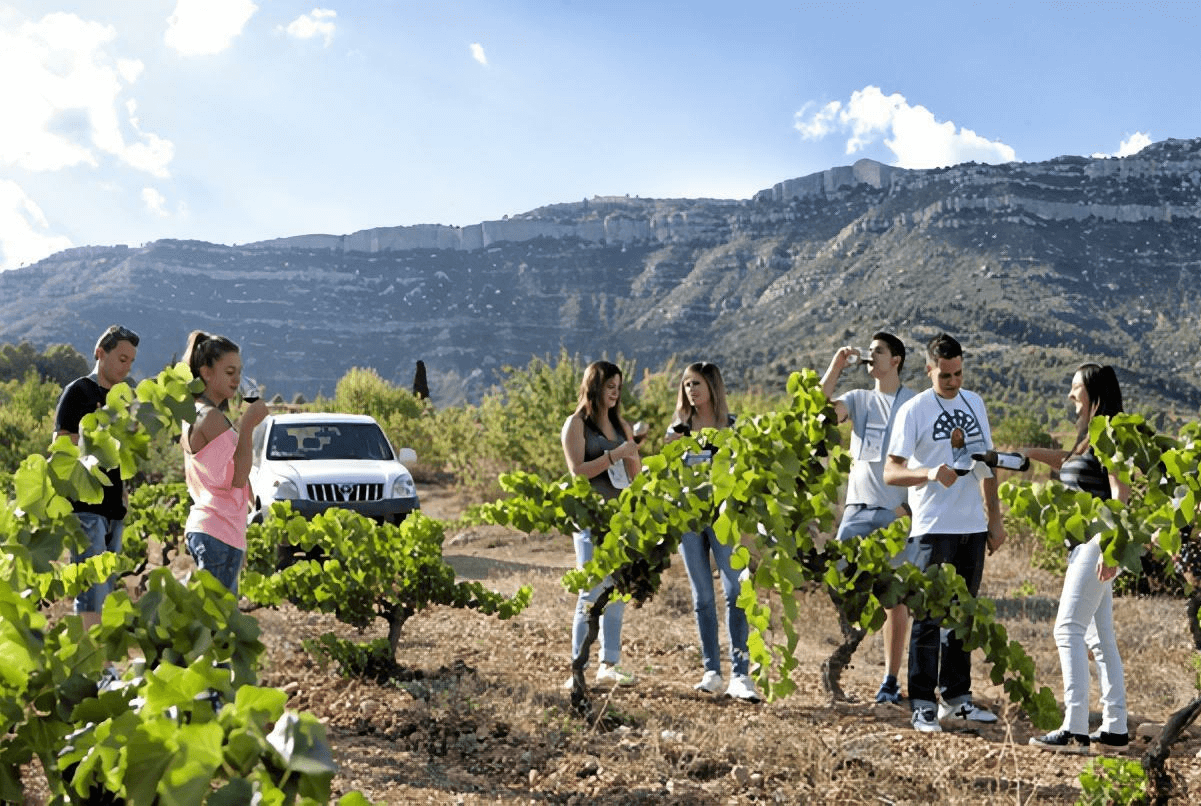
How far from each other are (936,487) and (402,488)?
6.91m

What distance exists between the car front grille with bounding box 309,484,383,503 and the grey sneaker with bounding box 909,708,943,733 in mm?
6780

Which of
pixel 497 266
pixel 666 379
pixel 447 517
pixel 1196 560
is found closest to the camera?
pixel 1196 560

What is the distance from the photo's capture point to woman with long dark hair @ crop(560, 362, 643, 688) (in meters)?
Answer: 5.16

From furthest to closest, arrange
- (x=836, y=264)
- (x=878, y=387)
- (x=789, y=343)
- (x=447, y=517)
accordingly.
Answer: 1. (x=836, y=264)
2. (x=789, y=343)
3. (x=447, y=517)
4. (x=878, y=387)

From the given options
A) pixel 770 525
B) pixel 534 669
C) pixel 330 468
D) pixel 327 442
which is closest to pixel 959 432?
pixel 770 525

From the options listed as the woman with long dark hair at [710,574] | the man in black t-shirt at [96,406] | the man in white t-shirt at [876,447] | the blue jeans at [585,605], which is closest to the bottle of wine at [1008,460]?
the man in white t-shirt at [876,447]

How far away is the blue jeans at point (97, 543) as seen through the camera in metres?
4.40

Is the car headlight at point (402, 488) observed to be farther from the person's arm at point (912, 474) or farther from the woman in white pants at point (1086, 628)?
the woman in white pants at point (1086, 628)

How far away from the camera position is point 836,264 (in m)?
75.6

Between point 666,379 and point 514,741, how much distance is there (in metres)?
10.6

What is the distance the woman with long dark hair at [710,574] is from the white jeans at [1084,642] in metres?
1.57

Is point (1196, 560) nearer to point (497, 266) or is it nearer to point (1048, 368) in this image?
point (1048, 368)

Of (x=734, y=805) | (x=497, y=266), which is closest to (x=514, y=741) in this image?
(x=734, y=805)

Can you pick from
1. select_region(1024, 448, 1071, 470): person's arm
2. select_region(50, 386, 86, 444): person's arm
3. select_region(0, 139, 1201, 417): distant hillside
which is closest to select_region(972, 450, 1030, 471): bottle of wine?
select_region(1024, 448, 1071, 470): person's arm
